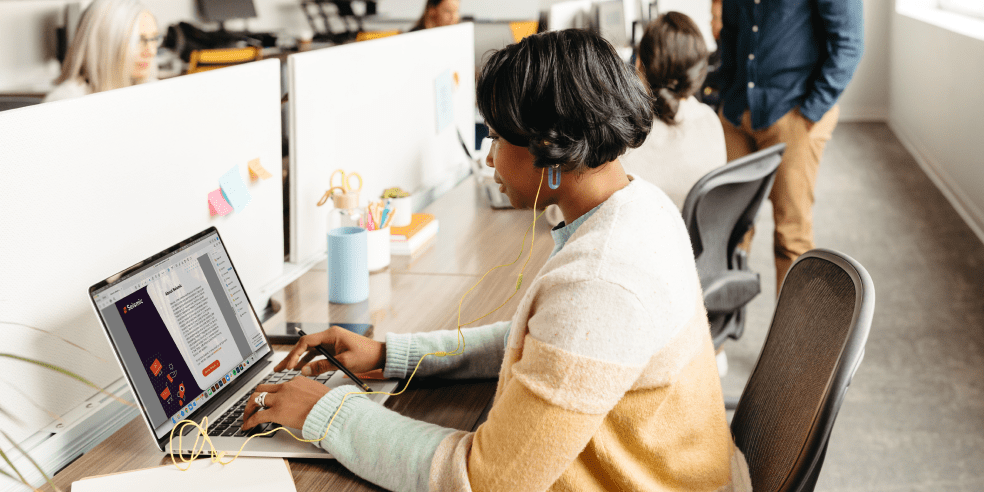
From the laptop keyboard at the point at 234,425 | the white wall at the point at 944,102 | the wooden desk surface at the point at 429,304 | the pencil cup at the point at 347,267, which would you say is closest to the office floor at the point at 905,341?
the white wall at the point at 944,102

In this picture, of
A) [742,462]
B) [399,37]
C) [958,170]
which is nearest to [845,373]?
[742,462]

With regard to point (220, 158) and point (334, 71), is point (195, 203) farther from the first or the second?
point (334, 71)

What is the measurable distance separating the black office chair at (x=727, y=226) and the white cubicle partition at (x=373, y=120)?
30.2 inches

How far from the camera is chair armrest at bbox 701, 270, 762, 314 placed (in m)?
1.84

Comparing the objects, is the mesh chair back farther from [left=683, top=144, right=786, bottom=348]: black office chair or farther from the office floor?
the office floor

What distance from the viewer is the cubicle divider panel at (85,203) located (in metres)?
0.89

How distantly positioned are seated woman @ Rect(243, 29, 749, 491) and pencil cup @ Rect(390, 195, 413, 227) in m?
0.87

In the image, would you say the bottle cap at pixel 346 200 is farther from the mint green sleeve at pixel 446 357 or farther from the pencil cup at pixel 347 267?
the mint green sleeve at pixel 446 357

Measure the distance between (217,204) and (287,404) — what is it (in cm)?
48

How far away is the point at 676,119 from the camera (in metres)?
1.99

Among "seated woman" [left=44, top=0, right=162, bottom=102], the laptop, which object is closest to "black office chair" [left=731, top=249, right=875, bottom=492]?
the laptop

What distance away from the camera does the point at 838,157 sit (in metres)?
5.57

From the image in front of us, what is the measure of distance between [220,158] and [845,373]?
99cm

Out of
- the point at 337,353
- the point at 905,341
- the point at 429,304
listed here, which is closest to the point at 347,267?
the point at 429,304
